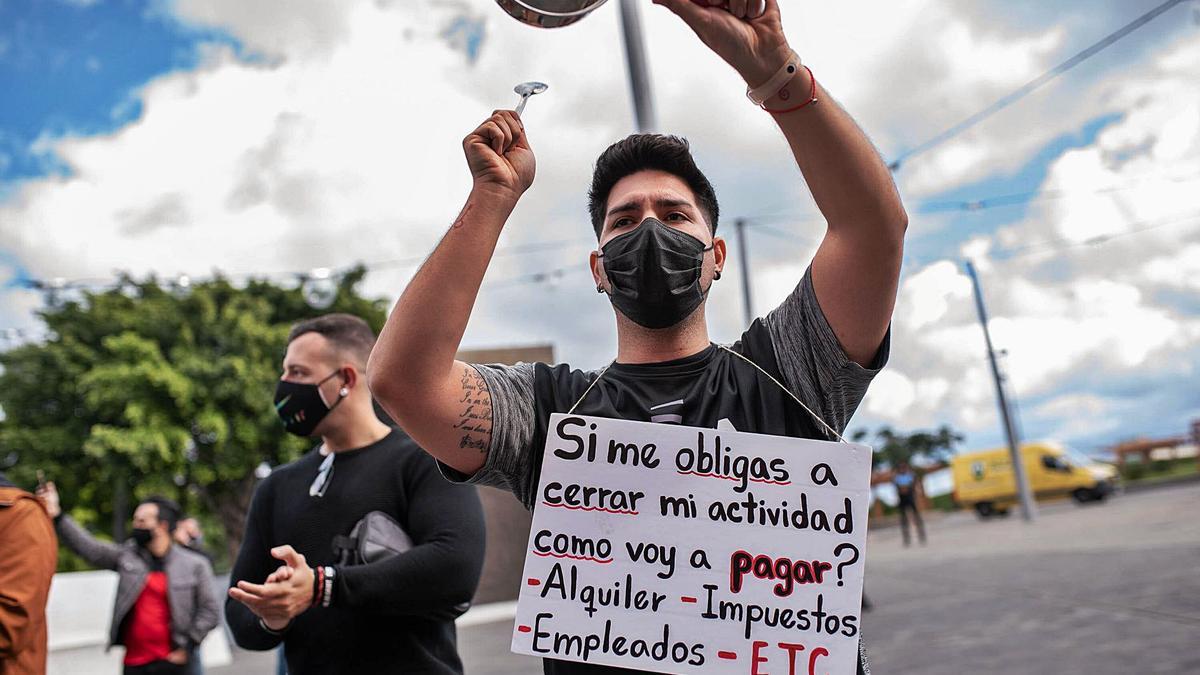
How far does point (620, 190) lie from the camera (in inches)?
75.9

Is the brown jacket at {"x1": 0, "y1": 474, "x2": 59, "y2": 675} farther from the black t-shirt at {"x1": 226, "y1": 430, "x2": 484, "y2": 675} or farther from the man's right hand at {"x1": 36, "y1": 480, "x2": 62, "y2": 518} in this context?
the man's right hand at {"x1": 36, "y1": 480, "x2": 62, "y2": 518}

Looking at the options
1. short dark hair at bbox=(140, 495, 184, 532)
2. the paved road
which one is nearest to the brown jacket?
short dark hair at bbox=(140, 495, 184, 532)

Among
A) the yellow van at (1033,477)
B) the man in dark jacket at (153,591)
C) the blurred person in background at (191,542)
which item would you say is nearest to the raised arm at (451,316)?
the man in dark jacket at (153,591)

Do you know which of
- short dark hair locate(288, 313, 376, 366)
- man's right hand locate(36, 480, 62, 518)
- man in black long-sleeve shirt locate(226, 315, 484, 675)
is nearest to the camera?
man in black long-sleeve shirt locate(226, 315, 484, 675)

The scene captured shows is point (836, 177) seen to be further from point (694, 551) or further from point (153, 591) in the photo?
point (153, 591)

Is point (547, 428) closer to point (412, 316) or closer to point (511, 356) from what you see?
point (412, 316)

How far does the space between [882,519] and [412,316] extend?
125 ft

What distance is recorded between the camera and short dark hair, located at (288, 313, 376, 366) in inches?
127

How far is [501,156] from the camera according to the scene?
1.67 meters

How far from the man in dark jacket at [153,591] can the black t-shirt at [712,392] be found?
435 centimetres

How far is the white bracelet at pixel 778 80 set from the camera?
1.50 meters

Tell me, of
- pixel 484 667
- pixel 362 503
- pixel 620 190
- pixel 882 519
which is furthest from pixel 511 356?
pixel 882 519

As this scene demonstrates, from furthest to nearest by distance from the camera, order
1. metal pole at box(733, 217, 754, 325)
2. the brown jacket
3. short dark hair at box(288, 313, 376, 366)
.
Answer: metal pole at box(733, 217, 754, 325)
short dark hair at box(288, 313, 376, 366)
the brown jacket

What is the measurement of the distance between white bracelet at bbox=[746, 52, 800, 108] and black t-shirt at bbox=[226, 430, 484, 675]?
1647mm
